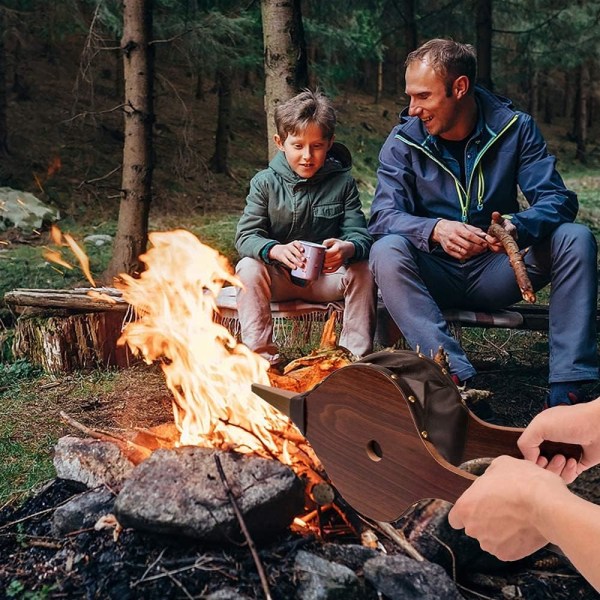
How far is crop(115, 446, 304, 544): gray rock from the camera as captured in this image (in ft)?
8.09

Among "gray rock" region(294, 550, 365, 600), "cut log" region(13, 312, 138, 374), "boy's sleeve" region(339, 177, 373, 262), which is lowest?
"gray rock" region(294, 550, 365, 600)

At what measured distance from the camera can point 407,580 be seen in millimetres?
2389

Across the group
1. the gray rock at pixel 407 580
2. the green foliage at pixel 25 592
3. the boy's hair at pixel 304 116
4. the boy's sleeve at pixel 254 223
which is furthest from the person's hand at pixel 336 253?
the green foliage at pixel 25 592

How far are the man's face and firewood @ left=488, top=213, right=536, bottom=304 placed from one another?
683mm

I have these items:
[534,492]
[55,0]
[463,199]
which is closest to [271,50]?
[463,199]

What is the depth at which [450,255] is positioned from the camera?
4.09m

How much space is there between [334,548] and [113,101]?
17572 millimetres

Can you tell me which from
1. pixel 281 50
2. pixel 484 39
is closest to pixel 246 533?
pixel 281 50

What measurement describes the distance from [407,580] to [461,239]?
2016mm

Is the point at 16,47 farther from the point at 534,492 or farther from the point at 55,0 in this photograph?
the point at 534,492

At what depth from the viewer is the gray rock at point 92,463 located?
9.87 feet

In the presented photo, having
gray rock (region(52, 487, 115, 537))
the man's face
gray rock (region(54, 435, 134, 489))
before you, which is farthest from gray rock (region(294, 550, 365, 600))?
the man's face

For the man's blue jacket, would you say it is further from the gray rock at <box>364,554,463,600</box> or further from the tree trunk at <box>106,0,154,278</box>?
the tree trunk at <box>106,0,154,278</box>

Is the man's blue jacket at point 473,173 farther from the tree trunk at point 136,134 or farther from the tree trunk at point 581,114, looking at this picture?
the tree trunk at point 581,114
